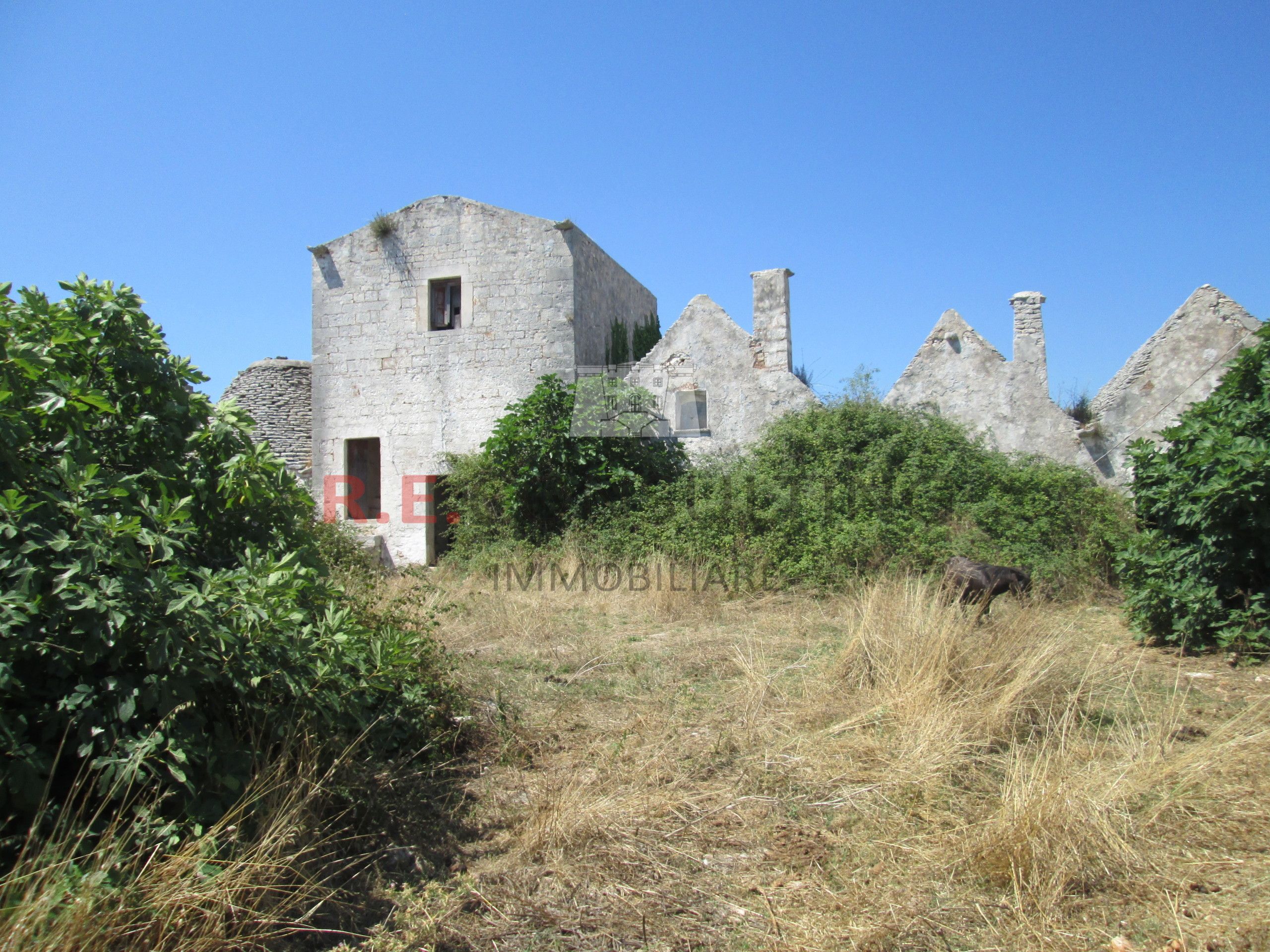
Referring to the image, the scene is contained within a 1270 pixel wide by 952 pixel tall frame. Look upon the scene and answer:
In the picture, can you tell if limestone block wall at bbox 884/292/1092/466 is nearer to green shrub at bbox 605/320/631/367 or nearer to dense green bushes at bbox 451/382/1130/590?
dense green bushes at bbox 451/382/1130/590

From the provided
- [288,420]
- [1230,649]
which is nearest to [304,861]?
[1230,649]

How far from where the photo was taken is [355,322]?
14148 mm

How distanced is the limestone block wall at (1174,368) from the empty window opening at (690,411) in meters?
5.61

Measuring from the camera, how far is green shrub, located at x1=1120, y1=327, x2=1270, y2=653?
17.6 ft

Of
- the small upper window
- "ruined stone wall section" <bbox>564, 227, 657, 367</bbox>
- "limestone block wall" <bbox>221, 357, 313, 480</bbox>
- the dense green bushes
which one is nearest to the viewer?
the dense green bushes

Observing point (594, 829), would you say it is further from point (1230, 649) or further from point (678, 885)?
point (1230, 649)

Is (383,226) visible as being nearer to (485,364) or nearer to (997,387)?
(485,364)

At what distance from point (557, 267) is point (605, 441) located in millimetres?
3319

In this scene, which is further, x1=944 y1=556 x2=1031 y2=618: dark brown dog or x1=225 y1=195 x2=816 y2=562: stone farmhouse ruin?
x1=225 y1=195 x2=816 y2=562: stone farmhouse ruin

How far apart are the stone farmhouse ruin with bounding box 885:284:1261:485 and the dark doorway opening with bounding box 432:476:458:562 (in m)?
7.92

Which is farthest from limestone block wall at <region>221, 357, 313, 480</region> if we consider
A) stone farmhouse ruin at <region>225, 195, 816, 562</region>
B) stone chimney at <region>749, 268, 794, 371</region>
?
stone chimney at <region>749, 268, 794, 371</region>

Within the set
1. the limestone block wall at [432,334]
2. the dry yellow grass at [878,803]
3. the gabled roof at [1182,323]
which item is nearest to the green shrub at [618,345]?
the limestone block wall at [432,334]

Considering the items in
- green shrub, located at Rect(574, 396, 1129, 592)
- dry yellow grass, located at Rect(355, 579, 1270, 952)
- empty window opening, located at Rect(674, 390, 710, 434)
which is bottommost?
dry yellow grass, located at Rect(355, 579, 1270, 952)

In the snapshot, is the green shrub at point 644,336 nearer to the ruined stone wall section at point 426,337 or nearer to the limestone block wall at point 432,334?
the limestone block wall at point 432,334
